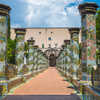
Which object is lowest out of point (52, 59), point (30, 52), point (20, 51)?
point (52, 59)

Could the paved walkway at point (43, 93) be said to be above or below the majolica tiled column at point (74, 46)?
below

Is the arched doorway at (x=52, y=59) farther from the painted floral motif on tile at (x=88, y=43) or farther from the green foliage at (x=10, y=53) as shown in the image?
the painted floral motif on tile at (x=88, y=43)

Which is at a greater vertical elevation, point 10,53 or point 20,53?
point 10,53

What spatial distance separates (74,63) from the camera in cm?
1082

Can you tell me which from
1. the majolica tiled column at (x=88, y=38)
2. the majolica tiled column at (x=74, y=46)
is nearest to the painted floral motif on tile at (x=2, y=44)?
the majolica tiled column at (x=88, y=38)

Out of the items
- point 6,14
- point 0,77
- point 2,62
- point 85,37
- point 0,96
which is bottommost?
point 0,96

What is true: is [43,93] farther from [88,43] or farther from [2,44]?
[88,43]

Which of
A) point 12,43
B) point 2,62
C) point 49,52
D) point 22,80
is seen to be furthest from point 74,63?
point 49,52

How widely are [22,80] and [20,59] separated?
1.58 meters

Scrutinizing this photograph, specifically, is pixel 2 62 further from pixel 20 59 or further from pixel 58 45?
pixel 58 45

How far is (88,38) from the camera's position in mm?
6668

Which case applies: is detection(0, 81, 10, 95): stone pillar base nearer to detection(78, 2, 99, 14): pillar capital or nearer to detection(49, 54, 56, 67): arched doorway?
detection(78, 2, 99, 14): pillar capital

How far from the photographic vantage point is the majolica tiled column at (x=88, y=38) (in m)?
6.61

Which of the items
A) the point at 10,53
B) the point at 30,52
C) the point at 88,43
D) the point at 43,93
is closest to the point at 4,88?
the point at 43,93
